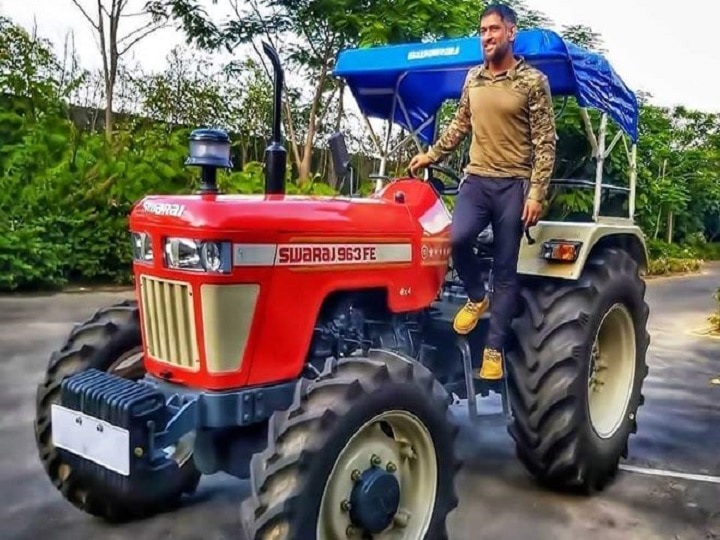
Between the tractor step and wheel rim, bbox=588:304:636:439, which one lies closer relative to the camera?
the tractor step

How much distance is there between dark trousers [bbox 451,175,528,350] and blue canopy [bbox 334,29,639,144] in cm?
73

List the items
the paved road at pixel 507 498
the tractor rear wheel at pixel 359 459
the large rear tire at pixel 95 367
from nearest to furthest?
the tractor rear wheel at pixel 359 459 → the large rear tire at pixel 95 367 → the paved road at pixel 507 498

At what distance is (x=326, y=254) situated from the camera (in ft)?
10.1

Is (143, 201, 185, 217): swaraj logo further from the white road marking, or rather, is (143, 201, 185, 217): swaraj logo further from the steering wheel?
the white road marking

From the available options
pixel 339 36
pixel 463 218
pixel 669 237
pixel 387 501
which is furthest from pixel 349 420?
pixel 669 237

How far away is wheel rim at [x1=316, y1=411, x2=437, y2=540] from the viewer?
8.99 ft

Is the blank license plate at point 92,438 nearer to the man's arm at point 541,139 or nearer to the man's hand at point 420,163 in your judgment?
the man's hand at point 420,163

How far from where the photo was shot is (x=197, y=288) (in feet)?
9.22

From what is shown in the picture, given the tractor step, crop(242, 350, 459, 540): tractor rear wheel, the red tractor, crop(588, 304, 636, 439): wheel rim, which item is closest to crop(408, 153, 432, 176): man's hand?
the red tractor

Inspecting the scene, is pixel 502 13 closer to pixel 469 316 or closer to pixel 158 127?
pixel 469 316

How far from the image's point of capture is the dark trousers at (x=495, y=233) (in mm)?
3629

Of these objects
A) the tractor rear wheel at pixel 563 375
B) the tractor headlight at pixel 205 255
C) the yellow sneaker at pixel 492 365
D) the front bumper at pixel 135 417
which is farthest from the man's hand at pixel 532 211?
the tractor headlight at pixel 205 255

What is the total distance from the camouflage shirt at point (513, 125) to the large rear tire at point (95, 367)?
5.66 ft

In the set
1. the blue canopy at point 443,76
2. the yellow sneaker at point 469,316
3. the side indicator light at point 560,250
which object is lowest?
the yellow sneaker at point 469,316
